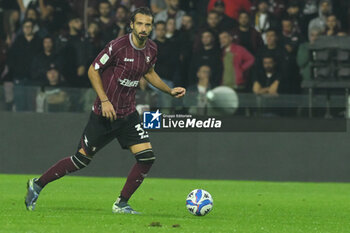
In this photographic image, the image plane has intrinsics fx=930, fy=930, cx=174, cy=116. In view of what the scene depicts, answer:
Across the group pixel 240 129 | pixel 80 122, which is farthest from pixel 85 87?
pixel 240 129

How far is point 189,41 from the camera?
16.5m

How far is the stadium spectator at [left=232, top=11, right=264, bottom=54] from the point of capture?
1634 cm

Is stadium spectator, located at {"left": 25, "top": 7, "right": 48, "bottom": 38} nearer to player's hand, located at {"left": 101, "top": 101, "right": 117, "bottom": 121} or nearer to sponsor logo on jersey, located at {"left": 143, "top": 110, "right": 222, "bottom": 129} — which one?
sponsor logo on jersey, located at {"left": 143, "top": 110, "right": 222, "bottom": 129}

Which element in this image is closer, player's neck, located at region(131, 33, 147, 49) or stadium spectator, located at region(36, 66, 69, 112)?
player's neck, located at region(131, 33, 147, 49)

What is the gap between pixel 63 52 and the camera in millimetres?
16719

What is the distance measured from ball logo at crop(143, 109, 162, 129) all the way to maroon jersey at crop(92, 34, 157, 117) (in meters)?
6.19

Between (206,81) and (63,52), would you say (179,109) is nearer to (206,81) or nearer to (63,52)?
(206,81)

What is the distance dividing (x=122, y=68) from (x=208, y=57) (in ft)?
21.9

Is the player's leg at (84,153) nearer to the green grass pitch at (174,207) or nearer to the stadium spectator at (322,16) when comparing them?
the green grass pitch at (174,207)

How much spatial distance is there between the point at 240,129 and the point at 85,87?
2.84 metres

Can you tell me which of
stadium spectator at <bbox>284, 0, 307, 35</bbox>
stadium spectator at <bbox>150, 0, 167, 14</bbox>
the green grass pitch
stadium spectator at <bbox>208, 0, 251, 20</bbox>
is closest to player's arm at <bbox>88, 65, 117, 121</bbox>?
the green grass pitch

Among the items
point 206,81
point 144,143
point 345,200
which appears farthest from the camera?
point 206,81

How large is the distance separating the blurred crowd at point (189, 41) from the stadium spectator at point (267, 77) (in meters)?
0.02

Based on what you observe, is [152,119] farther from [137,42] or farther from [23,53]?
[137,42]
